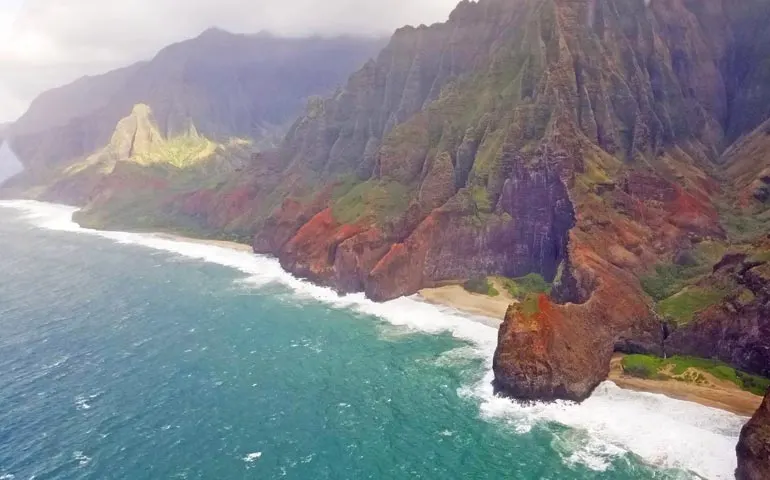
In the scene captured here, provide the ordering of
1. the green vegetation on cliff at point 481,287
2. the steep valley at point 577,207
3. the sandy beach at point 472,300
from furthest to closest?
the green vegetation on cliff at point 481,287 < the sandy beach at point 472,300 < the steep valley at point 577,207

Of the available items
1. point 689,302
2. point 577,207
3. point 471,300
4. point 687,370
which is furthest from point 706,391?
point 471,300

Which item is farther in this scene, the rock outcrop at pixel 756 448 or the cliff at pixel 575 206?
the cliff at pixel 575 206

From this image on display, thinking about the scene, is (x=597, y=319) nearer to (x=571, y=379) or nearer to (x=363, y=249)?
(x=571, y=379)

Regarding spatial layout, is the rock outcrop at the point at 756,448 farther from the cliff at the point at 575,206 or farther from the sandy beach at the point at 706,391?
the cliff at the point at 575,206

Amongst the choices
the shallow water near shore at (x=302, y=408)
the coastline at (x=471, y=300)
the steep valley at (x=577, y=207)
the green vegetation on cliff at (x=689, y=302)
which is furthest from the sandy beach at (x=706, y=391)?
the coastline at (x=471, y=300)

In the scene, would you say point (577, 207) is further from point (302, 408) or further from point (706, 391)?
point (302, 408)

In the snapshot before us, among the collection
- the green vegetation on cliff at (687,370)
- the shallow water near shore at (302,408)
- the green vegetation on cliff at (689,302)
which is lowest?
the shallow water near shore at (302,408)
